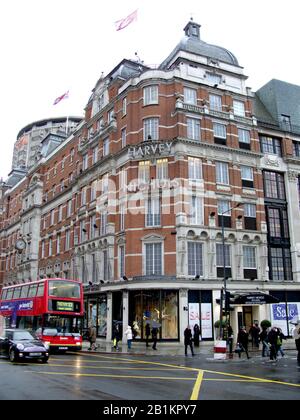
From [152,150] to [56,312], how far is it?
51.8 feet

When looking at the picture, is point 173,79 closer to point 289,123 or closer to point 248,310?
point 289,123

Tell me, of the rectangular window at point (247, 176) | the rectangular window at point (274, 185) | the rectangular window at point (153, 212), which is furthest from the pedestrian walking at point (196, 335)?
the rectangular window at point (274, 185)

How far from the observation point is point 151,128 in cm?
3641

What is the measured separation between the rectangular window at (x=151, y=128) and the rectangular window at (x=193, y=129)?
2.67m

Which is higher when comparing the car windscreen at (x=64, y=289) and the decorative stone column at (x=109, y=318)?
the car windscreen at (x=64, y=289)

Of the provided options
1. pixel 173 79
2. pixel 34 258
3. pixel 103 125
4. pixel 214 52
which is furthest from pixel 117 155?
pixel 34 258

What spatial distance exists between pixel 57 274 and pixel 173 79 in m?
25.6

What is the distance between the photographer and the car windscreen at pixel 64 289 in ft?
87.0

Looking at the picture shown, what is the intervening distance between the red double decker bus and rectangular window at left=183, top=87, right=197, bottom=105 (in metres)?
19.0

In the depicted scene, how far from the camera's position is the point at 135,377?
47.3ft

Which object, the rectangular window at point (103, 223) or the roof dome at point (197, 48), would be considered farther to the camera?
the roof dome at point (197, 48)

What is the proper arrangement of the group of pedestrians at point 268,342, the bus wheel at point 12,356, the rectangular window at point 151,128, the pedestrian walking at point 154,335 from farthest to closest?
the rectangular window at point 151,128 → the pedestrian walking at point 154,335 → the group of pedestrians at point 268,342 → the bus wheel at point 12,356

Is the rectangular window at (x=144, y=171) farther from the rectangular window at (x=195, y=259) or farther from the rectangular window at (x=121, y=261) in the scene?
the rectangular window at (x=195, y=259)
